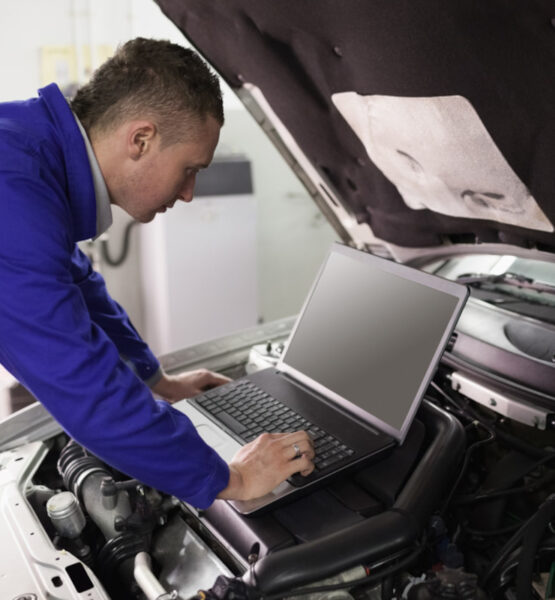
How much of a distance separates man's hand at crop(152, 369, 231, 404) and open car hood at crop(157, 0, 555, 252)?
56cm

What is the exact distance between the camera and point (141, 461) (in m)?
0.87

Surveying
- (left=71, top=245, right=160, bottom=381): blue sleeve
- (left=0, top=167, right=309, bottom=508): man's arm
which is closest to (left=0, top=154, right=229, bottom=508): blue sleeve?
(left=0, top=167, right=309, bottom=508): man's arm

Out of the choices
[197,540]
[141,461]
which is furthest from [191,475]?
[197,540]

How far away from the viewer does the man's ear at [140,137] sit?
93 centimetres

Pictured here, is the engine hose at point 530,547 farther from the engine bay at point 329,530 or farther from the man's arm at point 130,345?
the man's arm at point 130,345

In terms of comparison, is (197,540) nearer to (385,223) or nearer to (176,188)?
(176,188)

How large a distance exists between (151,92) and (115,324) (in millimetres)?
577

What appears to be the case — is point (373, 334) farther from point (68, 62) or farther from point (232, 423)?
point (68, 62)

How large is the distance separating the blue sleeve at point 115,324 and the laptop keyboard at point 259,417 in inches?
7.1

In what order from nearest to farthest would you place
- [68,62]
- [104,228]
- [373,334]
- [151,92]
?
[151,92] < [104,228] < [373,334] < [68,62]

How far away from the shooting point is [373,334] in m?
1.17

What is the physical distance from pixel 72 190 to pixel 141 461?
0.42m

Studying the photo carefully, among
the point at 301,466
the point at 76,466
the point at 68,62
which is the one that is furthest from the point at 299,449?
the point at 68,62

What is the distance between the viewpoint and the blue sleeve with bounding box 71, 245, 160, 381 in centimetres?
134
